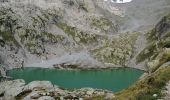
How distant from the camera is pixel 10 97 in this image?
3941 cm

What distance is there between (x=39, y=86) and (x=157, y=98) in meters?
21.2

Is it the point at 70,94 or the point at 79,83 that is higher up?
the point at 70,94

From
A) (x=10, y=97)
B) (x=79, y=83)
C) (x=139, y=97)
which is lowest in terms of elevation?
(x=79, y=83)

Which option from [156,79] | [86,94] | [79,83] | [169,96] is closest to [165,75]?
[156,79]

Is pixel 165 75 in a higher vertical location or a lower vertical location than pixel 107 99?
higher

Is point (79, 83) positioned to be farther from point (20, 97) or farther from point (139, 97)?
point (139, 97)

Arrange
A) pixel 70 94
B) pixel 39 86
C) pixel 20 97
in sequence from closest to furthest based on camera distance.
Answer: pixel 70 94
pixel 20 97
pixel 39 86

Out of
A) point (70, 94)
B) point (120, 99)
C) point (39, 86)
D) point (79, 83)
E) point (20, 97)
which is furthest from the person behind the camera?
point (79, 83)

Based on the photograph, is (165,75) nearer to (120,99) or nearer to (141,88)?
(141,88)

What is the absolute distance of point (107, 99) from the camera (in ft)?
Result: 94.4

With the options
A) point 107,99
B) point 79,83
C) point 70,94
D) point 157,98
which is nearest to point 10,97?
point 70,94

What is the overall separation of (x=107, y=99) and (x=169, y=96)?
6.06 meters

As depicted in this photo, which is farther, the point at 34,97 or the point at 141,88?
the point at 34,97

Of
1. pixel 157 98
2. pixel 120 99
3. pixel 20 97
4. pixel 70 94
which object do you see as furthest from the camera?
pixel 20 97
